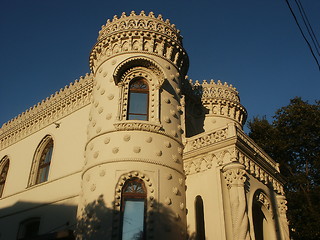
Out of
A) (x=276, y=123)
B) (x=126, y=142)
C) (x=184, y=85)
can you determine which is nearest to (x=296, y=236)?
(x=276, y=123)

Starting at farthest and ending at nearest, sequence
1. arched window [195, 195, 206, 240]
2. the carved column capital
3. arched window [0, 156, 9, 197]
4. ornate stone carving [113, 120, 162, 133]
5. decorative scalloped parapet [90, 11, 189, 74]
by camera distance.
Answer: arched window [0, 156, 9, 197] → decorative scalloped parapet [90, 11, 189, 74] → ornate stone carving [113, 120, 162, 133] → arched window [195, 195, 206, 240] → the carved column capital

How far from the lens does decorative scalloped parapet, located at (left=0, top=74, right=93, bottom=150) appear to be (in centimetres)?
1925

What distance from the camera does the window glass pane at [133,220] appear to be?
40.5 ft

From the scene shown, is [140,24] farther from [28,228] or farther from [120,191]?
[28,228]

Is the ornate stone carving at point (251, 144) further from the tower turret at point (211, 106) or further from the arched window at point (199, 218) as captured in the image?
the tower turret at point (211, 106)

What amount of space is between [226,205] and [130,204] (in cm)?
354

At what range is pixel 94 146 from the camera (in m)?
14.6

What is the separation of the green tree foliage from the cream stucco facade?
12.9ft

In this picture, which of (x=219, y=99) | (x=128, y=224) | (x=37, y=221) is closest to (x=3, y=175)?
(x=37, y=221)

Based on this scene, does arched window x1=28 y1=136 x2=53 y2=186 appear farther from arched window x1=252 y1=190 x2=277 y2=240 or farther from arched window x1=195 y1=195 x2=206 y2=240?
arched window x1=252 y1=190 x2=277 y2=240

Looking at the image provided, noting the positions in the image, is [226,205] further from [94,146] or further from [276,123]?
[276,123]

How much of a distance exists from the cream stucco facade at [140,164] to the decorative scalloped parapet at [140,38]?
0.05 meters

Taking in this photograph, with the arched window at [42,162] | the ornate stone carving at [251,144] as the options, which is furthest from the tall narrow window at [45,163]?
the ornate stone carving at [251,144]

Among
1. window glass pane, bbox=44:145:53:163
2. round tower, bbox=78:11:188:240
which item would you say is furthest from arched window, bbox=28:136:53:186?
round tower, bbox=78:11:188:240
